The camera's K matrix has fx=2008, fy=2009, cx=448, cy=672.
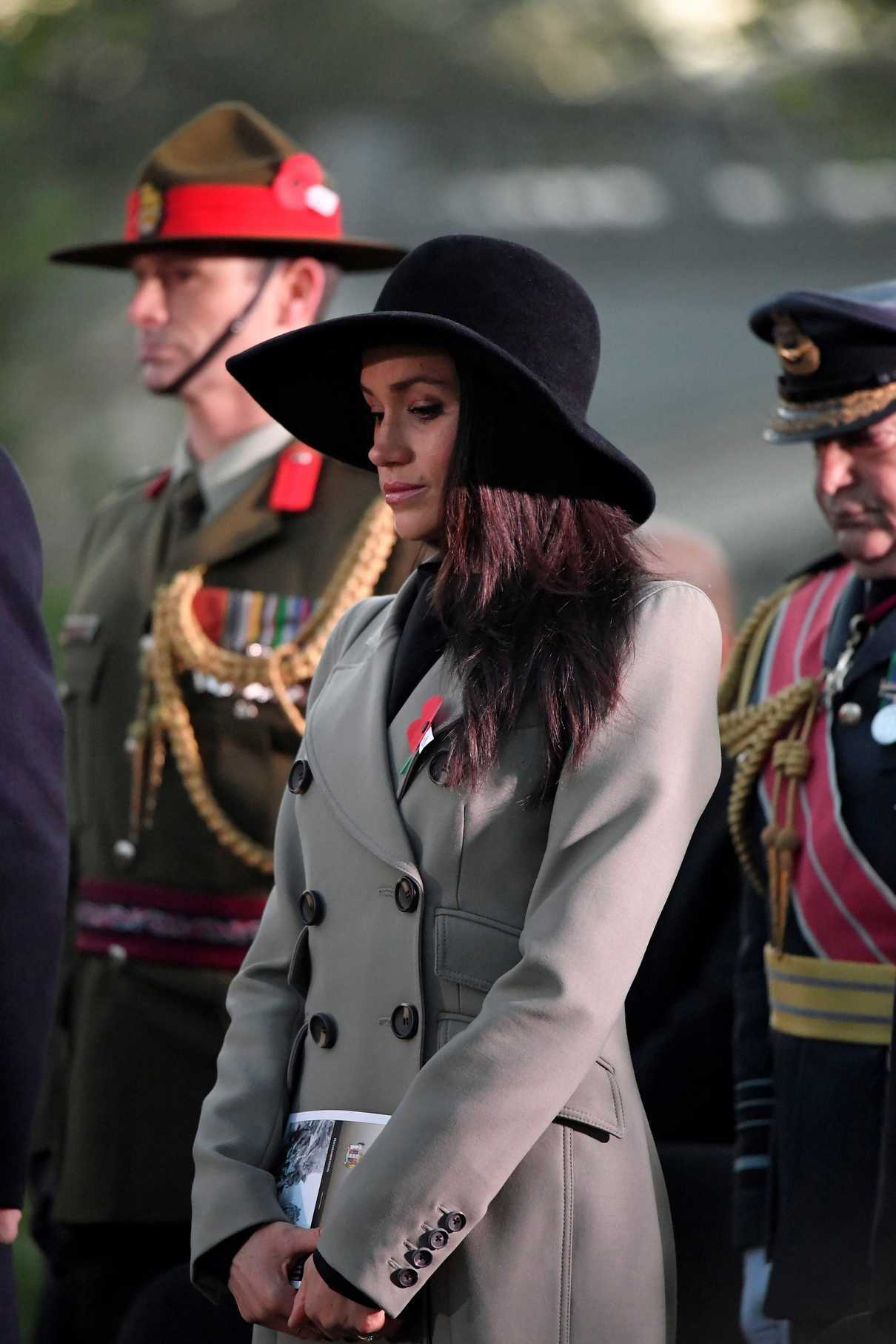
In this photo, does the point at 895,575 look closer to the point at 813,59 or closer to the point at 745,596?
the point at 745,596

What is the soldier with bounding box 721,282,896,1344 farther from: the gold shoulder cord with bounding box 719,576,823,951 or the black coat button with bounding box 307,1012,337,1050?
the black coat button with bounding box 307,1012,337,1050

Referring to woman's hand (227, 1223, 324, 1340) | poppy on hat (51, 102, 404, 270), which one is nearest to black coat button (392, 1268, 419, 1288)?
woman's hand (227, 1223, 324, 1340)

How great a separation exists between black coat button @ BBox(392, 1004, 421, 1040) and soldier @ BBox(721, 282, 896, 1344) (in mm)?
1131

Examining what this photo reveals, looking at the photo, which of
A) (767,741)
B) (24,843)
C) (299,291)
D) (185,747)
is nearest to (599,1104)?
(24,843)

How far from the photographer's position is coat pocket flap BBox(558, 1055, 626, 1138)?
6.75ft

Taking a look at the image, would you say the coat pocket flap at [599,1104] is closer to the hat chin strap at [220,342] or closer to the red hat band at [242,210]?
the hat chin strap at [220,342]

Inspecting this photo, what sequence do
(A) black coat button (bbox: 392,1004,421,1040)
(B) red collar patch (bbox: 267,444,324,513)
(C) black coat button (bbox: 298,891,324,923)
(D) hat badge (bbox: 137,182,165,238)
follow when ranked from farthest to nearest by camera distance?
(D) hat badge (bbox: 137,182,165,238), (B) red collar patch (bbox: 267,444,324,513), (C) black coat button (bbox: 298,891,324,923), (A) black coat button (bbox: 392,1004,421,1040)

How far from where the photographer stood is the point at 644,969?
3.73m

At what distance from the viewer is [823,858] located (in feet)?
10.2

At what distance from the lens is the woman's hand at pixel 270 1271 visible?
2.05 m

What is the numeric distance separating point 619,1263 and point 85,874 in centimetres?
209

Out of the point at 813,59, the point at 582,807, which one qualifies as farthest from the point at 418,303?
the point at 813,59

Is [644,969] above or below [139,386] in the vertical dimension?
below

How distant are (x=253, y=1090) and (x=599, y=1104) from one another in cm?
41
